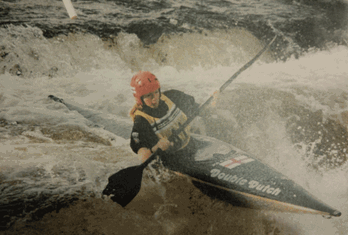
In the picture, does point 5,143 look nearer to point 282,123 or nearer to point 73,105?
point 73,105

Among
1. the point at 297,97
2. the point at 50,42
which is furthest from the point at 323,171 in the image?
the point at 50,42

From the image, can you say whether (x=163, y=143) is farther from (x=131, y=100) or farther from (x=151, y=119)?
(x=131, y=100)

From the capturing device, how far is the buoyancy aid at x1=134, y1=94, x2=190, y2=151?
5.60 feet

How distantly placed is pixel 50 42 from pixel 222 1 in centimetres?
416

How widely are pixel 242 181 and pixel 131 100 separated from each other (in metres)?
1.92

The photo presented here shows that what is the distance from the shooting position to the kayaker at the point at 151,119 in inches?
64.1

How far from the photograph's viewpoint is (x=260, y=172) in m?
1.74

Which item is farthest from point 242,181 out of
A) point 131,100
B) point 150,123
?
point 131,100

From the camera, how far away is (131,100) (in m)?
3.07

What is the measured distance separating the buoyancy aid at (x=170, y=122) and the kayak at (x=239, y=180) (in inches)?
6.2

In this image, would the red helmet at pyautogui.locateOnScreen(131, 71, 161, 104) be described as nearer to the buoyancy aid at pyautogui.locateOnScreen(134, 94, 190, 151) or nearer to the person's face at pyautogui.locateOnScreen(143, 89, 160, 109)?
the person's face at pyautogui.locateOnScreen(143, 89, 160, 109)

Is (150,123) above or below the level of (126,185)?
above

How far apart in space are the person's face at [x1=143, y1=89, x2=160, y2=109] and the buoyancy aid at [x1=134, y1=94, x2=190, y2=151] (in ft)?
0.28

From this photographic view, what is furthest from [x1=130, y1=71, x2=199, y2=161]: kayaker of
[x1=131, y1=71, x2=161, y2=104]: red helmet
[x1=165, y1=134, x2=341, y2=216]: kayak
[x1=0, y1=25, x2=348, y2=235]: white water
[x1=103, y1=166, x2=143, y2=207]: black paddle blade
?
[x1=0, y1=25, x2=348, y2=235]: white water
